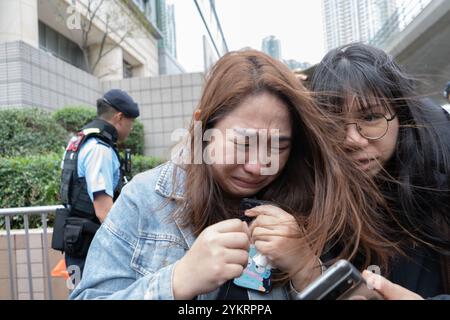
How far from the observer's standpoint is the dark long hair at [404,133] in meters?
1.08

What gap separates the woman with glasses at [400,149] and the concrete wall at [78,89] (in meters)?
6.05

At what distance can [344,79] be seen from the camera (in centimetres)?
118

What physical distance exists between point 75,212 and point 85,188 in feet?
0.65

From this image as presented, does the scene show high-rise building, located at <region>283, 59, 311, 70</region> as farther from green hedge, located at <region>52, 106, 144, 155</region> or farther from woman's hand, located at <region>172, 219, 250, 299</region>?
green hedge, located at <region>52, 106, 144, 155</region>

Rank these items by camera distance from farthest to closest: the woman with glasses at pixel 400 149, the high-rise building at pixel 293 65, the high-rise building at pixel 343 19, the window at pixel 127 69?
the window at pixel 127 69 → the high-rise building at pixel 343 19 → the high-rise building at pixel 293 65 → the woman with glasses at pixel 400 149

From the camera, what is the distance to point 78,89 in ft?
28.6

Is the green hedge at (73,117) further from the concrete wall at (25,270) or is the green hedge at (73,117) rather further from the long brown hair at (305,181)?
the long brown hair at (305,181)

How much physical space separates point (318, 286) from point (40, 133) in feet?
20.0

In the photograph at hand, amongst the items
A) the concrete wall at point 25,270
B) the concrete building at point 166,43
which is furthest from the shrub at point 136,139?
the concrete building at point 166,43

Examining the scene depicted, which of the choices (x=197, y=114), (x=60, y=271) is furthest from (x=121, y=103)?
(x=197, y=114)

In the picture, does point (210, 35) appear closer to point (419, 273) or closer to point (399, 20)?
point (399, 20)

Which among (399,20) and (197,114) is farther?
(399,20)
